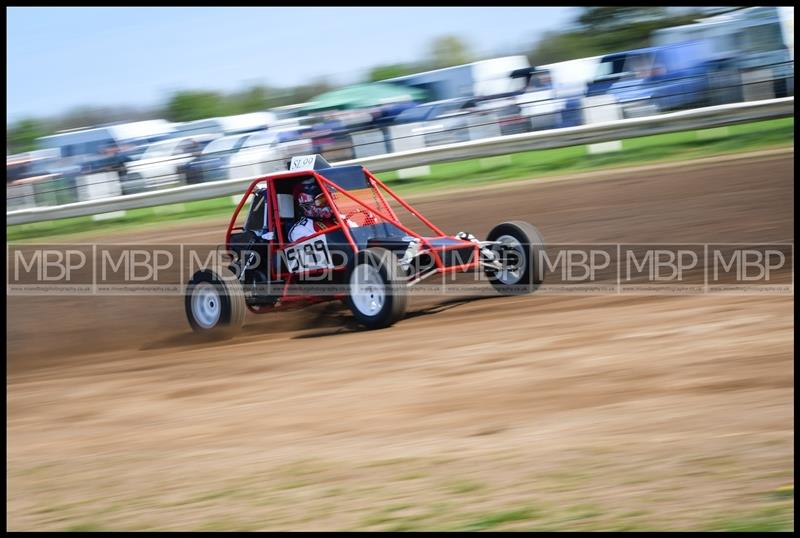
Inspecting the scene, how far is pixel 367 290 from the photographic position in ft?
23.1

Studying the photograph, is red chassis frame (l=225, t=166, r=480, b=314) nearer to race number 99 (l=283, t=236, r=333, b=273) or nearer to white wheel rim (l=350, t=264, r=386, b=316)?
race number 99 (l=283, t=236, r=333, b=273)

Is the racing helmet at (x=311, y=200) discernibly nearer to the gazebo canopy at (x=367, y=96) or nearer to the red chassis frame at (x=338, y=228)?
the red chassis frame at (x=338, y=228)

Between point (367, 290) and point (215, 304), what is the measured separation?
1436 millimetres

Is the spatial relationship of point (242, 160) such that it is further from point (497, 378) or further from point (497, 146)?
point (497, 378)

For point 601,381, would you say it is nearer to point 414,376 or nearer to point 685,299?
point 414,376

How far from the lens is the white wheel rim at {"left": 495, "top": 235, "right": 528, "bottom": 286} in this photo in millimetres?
7551

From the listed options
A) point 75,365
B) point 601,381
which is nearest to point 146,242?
point 75,365

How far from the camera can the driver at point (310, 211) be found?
7.59 metres

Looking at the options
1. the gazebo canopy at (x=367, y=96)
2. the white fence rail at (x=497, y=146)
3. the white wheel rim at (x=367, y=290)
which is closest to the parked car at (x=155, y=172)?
the white fence rail at (x=497, y=146)

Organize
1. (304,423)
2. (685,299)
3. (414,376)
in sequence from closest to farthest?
(304,423) → (414,376) → (685,299)

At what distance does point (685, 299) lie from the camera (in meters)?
6.93

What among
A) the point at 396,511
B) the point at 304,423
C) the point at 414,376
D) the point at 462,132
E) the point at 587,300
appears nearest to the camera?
the point at 396,511

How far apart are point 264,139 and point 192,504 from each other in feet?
46.4

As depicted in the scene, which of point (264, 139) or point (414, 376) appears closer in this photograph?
point (414, 376)
